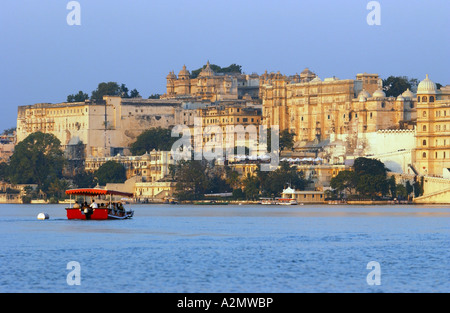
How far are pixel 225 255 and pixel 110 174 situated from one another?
90.8 m

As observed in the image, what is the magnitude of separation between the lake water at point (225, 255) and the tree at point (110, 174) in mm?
61879

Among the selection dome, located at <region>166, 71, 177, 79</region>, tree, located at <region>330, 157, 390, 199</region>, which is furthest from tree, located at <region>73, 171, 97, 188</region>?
dome, located at <region>166, 71, 177, 79</region>

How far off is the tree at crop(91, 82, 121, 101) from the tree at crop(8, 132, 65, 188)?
25378 millimetres

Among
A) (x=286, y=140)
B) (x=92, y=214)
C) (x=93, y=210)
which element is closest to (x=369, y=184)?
(x=286, y=140)

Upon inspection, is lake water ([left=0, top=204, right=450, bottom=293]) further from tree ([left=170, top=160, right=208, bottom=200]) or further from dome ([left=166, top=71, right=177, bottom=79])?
dome ([left=166, top=71, right=177, bottom=79])

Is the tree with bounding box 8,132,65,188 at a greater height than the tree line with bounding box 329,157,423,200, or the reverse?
the tree with bounding box 8,132,65,188

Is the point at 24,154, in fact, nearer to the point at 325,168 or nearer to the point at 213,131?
the point at 213,131

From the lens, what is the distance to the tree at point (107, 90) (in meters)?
176

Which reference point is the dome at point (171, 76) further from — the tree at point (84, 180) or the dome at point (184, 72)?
the tree at point (84, 180)

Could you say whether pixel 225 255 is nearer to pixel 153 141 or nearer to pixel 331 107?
pixel 331 107

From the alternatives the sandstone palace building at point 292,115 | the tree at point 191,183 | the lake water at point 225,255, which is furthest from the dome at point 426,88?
the lake water at point 225,255

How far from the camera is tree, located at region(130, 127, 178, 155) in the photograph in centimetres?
15350
